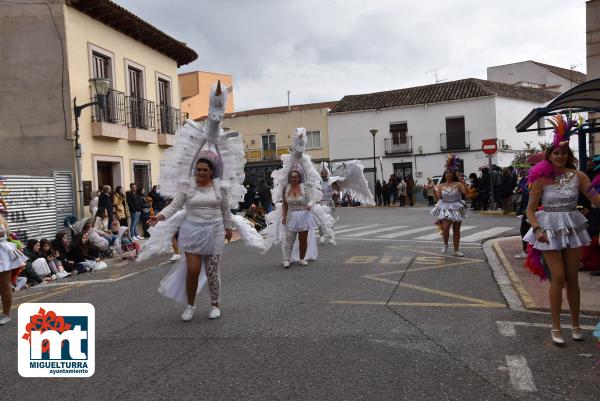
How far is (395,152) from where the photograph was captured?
138ft

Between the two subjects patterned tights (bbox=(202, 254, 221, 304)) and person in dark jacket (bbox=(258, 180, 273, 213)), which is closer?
patterned tights (bbox=(202, 254, 221, 304))

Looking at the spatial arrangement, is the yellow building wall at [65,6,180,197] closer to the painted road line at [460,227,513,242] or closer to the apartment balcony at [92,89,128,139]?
the apartment balcony at [92,89,128,139]

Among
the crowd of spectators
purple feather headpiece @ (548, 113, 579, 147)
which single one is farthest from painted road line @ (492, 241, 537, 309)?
the crowd of spectators

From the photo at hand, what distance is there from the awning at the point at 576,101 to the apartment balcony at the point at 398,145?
31706 mm

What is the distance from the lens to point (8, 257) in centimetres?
684

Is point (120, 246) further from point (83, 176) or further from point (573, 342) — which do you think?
point (573, 342)

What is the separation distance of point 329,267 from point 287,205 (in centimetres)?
134

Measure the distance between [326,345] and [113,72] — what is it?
614 inches

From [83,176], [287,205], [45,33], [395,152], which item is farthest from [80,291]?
[395,152]

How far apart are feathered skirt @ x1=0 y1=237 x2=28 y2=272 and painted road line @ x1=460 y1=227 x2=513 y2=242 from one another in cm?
980

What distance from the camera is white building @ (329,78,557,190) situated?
129 ft

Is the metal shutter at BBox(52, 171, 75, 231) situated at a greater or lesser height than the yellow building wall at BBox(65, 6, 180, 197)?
lesser

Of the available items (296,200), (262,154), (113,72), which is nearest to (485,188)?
(113,72)

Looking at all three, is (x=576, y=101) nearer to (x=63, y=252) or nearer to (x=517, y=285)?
(x=517, y=285)
